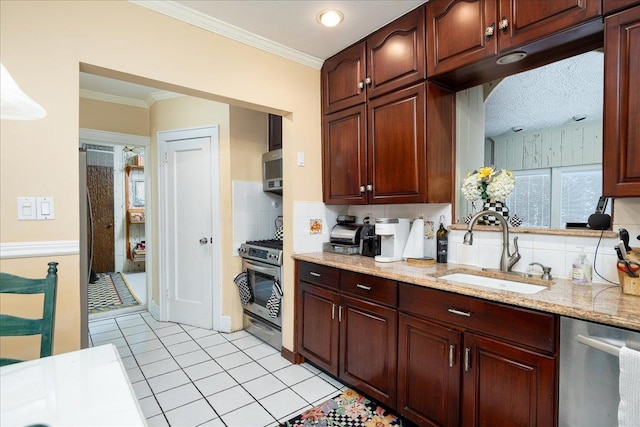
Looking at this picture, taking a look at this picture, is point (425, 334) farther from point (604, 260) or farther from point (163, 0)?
point (163, 0)

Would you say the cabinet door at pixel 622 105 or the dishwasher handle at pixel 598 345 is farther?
the cabinet door at pixel 622 105

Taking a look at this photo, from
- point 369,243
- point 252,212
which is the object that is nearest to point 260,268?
point 252,212

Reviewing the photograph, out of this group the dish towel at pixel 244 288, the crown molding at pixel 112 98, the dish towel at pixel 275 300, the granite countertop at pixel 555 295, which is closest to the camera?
the granite countertop at pixel 555 295

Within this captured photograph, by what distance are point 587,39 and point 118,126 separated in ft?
13.4

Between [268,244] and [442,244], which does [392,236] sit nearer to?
[442,244]

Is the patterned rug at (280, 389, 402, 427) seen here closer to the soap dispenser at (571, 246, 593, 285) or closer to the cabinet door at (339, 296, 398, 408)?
the cabinet door at (339, 296, 398, 408)

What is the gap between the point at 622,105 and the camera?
1334 millimetres

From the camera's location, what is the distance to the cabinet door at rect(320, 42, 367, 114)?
2.43m

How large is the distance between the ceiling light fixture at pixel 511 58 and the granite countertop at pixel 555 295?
1198mm

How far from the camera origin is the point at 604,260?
1.56 metres

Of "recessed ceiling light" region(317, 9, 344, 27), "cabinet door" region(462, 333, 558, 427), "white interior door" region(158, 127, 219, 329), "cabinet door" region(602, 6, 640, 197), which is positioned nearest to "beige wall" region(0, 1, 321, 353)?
"recessed ceiling light" region(317, 9, 344, 27)

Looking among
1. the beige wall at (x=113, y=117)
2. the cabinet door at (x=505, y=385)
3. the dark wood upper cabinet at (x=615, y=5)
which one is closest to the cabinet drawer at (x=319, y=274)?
the cabinet door at (x=505, y=385)

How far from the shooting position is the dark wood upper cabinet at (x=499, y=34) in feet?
4.83

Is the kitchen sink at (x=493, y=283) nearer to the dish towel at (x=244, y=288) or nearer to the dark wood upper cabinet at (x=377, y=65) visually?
the dark wood upper cabinet at (x=377, y=65)
